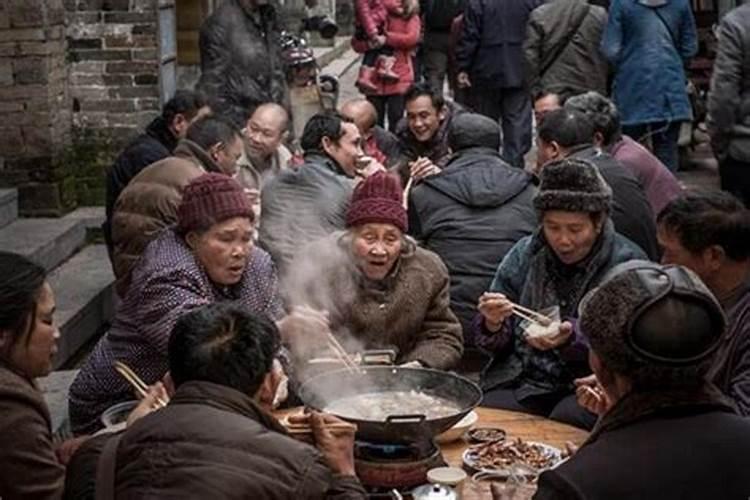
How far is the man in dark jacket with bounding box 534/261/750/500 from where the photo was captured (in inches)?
110

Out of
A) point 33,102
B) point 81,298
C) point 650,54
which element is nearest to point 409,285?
point 81,298

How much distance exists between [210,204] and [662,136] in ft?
18.3

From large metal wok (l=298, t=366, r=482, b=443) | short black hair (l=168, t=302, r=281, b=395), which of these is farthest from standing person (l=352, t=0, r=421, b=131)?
short black hair (l=168, t=302, r=281, b=395)

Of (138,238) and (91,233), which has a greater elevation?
(138,238)

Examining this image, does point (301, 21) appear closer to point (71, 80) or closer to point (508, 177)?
point (71, 80)

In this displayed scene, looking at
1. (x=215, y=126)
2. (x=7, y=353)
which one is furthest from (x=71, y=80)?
(x=7, y=353)

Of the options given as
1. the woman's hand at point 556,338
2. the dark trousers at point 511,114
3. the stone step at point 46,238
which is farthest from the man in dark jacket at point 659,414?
the dark trousers at point 511,114

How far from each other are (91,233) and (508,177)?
3757mm

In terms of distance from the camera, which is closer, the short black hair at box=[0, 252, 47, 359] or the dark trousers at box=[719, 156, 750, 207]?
the short black hair at box=[0, 252, 47, 359]

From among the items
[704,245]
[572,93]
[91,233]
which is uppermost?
[704,245]

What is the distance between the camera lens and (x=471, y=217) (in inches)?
247

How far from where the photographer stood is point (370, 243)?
17.6 feet

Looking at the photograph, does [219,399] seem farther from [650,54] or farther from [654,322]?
[650,54]

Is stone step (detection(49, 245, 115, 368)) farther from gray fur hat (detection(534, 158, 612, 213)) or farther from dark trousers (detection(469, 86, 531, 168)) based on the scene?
dark trousers (detection(469, 86, 531, 168))
